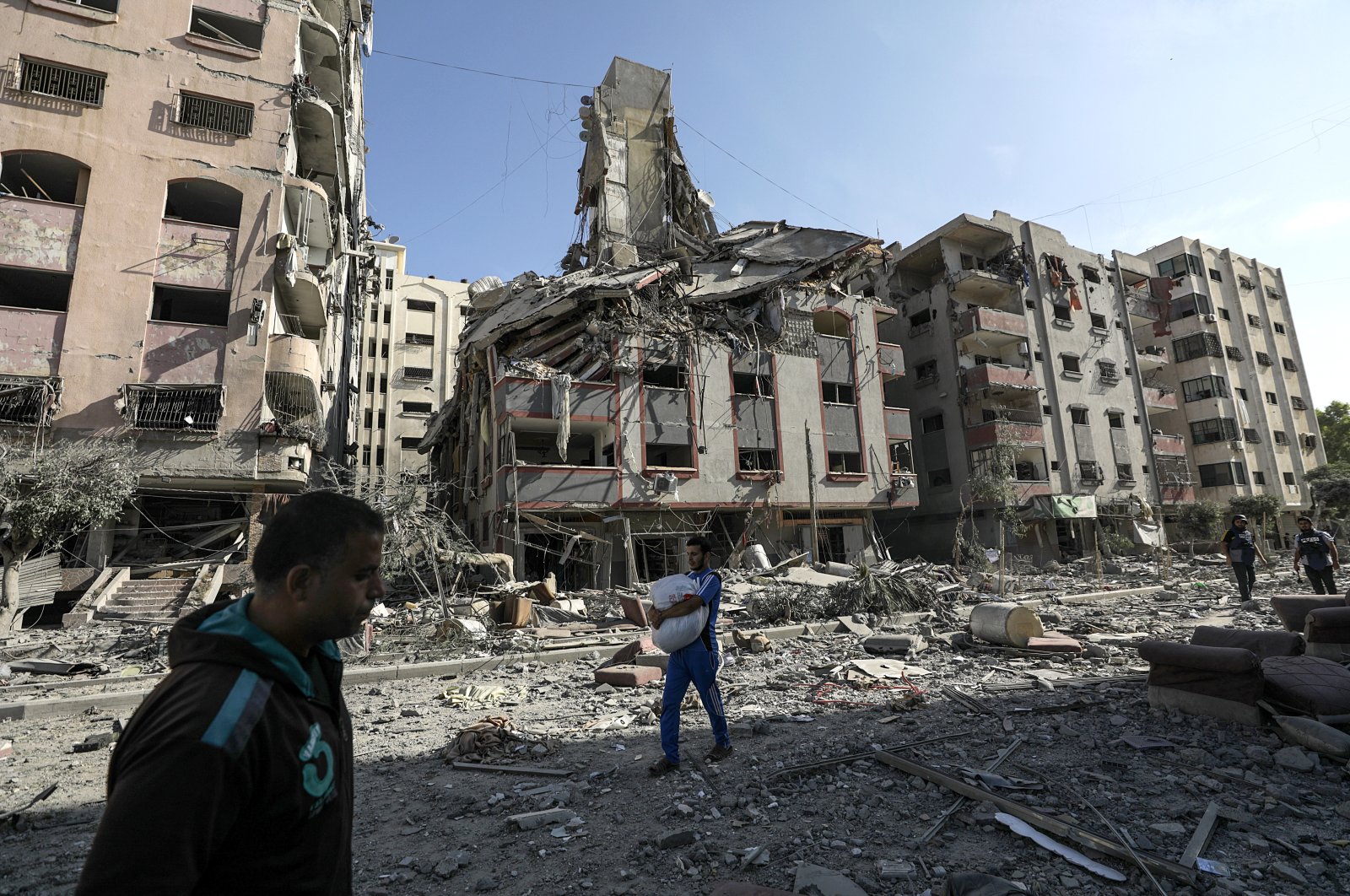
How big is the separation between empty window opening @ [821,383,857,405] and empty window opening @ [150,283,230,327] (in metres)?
21.9

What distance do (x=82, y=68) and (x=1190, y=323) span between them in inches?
2160

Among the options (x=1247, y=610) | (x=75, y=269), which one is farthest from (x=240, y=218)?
(x=1247, y=610)

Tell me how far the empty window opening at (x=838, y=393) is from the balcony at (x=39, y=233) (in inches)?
993

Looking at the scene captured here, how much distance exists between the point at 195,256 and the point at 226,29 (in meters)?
8.30

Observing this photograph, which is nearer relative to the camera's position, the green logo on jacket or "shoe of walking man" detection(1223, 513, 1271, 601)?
the green logo on jacket

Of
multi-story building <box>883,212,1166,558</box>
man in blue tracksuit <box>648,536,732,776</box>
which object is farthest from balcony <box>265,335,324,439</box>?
multi-story building <box>883,212,1166,558</box>

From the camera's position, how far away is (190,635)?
1331mm

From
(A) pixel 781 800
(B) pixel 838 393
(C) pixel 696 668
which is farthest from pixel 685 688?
(B) pixel 838 393

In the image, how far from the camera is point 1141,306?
39.7 m

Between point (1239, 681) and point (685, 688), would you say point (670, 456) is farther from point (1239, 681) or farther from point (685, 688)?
Answer: point (1239, 681)

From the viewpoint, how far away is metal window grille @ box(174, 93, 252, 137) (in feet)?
64.0

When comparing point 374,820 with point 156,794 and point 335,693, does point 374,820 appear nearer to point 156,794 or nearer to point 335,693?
point 335,693

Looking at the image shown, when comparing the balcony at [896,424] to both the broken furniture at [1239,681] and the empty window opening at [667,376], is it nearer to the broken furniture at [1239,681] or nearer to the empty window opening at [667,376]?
the empty window opening at [667,376]

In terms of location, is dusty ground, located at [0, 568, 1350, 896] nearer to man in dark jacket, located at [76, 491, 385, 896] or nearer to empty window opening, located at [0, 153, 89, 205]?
man in dark jacket, located at [76, 491, 385, 896]
